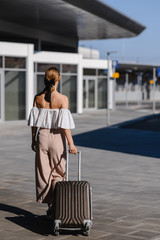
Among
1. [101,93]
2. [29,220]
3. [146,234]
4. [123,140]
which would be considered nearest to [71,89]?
[101,93]

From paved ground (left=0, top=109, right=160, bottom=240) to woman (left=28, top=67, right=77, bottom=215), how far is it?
51 centimetres

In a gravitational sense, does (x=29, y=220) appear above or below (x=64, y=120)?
below

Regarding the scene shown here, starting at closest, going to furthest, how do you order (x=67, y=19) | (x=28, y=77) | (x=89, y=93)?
(x=28, y=77)
(x=67, y=19)
(x=89, y=93)

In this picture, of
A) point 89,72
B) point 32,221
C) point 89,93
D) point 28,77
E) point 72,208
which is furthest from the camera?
point 89,72

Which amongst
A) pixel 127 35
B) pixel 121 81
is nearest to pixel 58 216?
pixel 127 35

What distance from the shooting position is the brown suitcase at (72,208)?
18.1 ft

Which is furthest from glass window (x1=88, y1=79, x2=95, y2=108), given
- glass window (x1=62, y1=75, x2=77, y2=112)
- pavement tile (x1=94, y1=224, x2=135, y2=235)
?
pavement tile (x1=94, y1=224, x2=135, y2=235)

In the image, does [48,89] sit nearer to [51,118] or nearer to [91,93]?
[51,118]

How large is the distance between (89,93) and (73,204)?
98.3 ft

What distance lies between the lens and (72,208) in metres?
5.54

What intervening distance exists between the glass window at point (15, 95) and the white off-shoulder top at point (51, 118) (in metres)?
17.7

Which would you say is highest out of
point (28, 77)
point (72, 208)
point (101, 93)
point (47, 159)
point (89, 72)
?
point (89, 72)

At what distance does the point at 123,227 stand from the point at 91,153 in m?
7.45

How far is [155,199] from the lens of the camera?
7.60m
